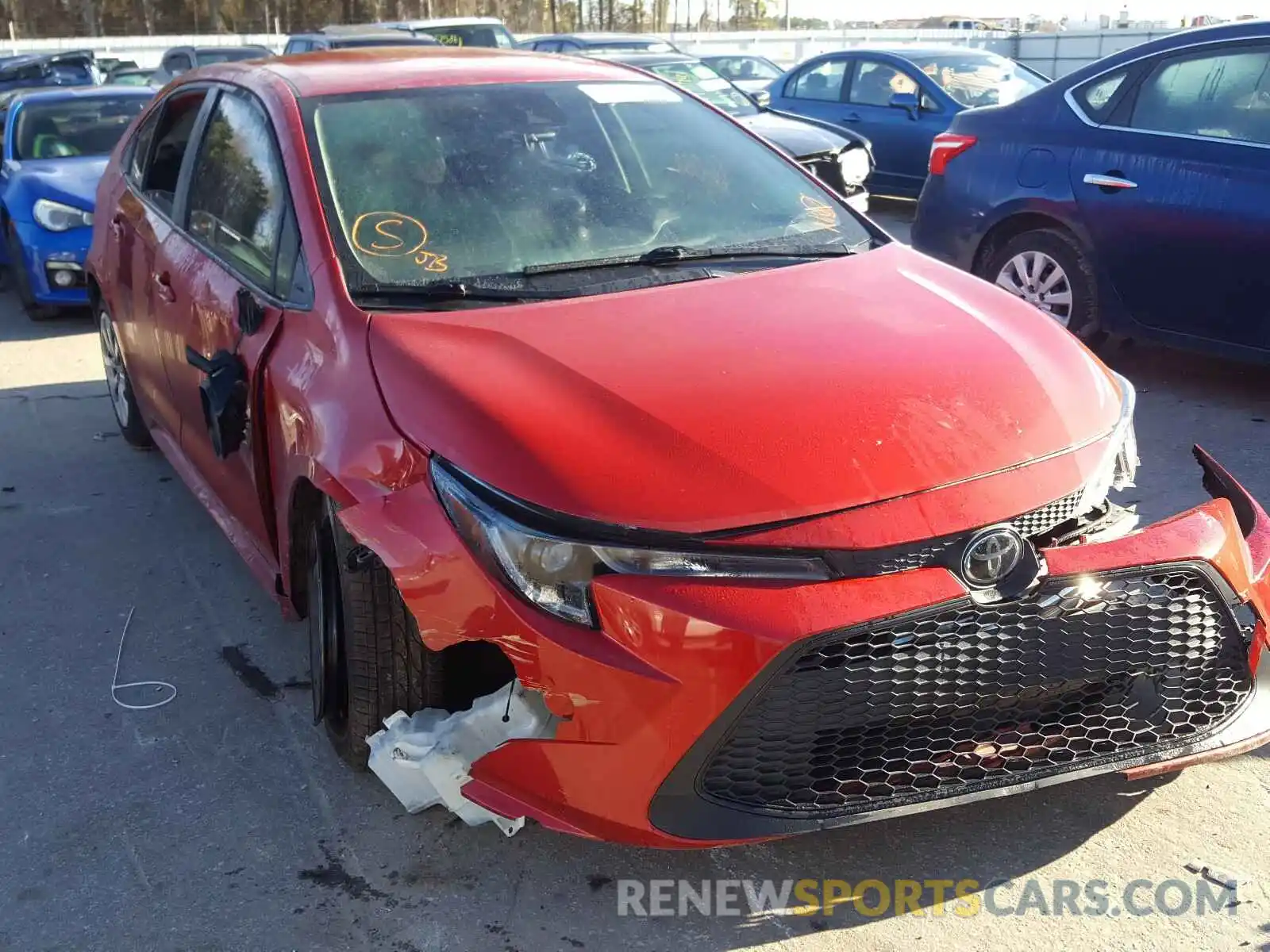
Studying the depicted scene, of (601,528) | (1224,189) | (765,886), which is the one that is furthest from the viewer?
(1224,189)

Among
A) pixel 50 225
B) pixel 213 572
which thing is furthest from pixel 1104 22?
pixel 213 572

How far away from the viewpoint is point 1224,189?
536 cm

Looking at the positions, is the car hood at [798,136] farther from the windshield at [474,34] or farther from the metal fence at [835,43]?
the metal fence at [835,43]

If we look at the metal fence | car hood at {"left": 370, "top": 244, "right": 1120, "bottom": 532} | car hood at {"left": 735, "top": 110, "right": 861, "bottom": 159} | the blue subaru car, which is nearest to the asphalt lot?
car hood at {"left": 370, "top": 244, "right": 1120, "bottom": 532}

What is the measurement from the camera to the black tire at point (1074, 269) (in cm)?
594

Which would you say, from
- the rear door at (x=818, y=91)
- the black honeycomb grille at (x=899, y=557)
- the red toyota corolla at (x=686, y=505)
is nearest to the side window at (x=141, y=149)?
the red toyota corolla at (x=686, y=505)

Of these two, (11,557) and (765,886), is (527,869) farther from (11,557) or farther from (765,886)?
(11,557)

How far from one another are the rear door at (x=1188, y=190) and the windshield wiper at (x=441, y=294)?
3.35m

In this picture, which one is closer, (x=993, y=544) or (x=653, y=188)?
(x=993, y=544)

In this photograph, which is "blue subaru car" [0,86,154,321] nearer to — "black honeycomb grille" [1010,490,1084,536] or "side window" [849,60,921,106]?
"side window" [849,60,921,106]

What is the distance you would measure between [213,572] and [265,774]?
1.42 metres

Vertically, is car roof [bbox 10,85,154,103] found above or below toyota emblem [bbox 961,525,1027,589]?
above

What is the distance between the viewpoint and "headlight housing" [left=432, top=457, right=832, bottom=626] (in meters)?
2.38

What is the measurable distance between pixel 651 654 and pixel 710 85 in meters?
10.2
